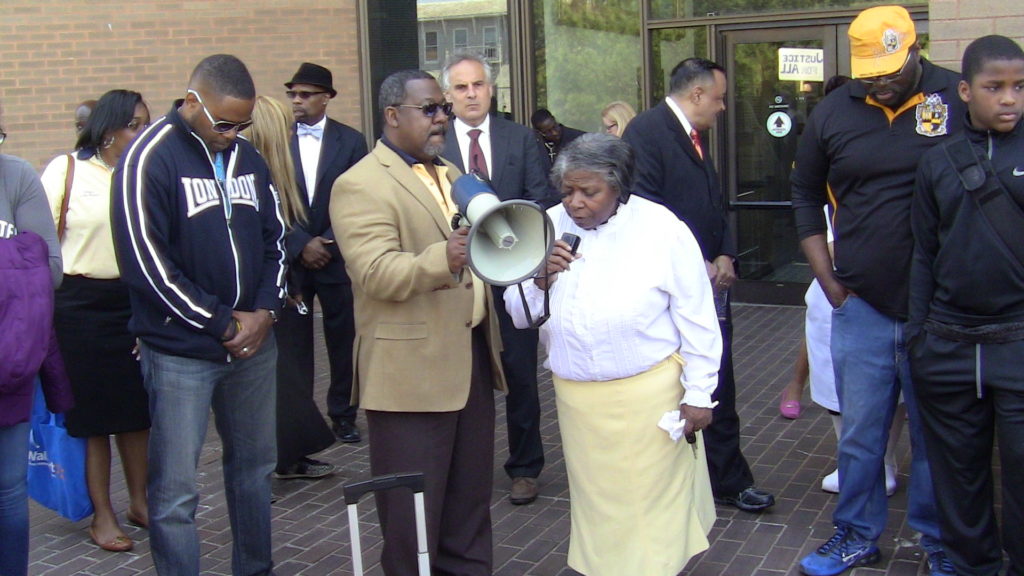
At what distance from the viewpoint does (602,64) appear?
11.0 metres

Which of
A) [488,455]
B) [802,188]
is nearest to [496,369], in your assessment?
[488,455]

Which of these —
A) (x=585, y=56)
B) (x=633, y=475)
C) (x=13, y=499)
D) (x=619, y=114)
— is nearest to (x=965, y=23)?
(x=633, y=475)

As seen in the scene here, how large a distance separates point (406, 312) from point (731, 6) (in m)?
7.27

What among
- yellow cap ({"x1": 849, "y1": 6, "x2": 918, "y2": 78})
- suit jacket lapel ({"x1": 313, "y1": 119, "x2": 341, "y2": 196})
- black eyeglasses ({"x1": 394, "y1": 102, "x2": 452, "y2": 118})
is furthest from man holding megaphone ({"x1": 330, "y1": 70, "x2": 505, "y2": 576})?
suit jacket lapel ({"x1": 313, "y1": 119, "x2": 341, "y2": 196})

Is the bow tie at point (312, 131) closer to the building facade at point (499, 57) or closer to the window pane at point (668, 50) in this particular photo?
the building facade at point (499, 57)

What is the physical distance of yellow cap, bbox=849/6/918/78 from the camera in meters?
4.25

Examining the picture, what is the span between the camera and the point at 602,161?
13.3ft

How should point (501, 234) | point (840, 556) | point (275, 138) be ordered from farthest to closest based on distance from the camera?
point (275, 138), point (840, 556), point (501, 234)

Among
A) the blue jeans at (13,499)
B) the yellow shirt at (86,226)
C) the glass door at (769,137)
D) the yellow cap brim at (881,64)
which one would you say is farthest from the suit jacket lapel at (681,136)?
the glass door at (769,137)

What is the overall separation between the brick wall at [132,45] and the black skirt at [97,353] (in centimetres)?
556

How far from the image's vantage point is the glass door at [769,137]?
10156 mm

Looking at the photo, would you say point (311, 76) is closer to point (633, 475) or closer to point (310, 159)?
point (310, 159)

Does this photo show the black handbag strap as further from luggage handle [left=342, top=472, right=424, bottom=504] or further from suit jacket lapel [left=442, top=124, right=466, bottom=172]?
suit jacket lapel [left=442, top=124, right=466, bottom=172]

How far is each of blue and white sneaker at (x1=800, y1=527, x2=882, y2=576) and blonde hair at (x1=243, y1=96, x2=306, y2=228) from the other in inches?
126
